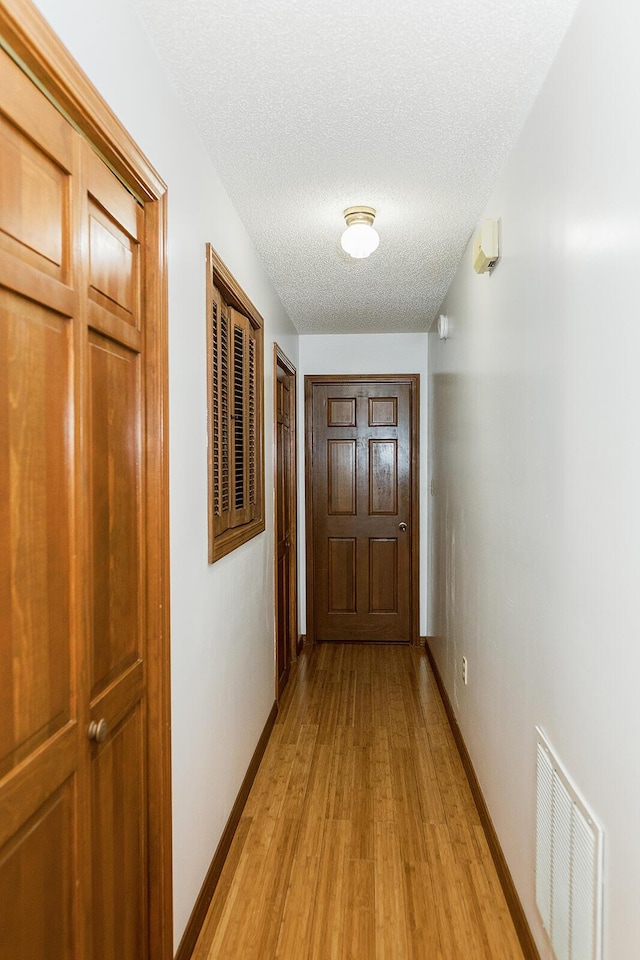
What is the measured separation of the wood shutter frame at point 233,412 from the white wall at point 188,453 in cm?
8

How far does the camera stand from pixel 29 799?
1.04m

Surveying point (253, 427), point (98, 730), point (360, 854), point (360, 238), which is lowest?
point (360, 854)

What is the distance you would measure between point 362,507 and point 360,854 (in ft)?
9.85

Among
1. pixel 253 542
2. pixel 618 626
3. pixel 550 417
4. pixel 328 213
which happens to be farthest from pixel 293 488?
pixel 618 626

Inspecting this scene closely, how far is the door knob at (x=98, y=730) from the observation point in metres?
1.27

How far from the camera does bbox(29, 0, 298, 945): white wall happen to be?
1.37 meters

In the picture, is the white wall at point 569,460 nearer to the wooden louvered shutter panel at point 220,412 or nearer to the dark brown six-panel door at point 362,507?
the wooden louvered shutter panel at point 220,412

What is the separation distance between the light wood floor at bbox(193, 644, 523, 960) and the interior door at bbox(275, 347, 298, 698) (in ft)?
1.96

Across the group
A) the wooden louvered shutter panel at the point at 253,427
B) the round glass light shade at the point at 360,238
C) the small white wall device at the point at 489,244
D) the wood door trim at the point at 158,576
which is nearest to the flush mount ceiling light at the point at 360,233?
the round glass light shade at the point at 360,238

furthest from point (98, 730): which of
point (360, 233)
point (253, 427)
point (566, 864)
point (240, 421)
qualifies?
point (360, 233)

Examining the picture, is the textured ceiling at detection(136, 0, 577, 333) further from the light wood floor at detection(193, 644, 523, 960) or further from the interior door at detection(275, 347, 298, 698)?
the light wood floor at detection(193, 644, 523, 960)

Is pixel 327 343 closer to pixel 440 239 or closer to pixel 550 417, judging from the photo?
pixel 440 239

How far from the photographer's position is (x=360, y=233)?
2.53m

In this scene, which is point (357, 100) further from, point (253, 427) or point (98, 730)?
point (98, 730)
